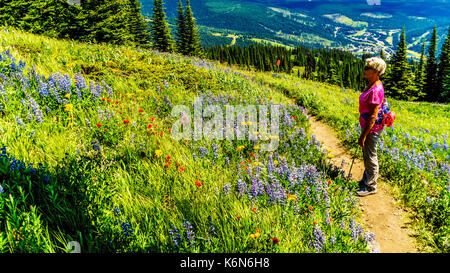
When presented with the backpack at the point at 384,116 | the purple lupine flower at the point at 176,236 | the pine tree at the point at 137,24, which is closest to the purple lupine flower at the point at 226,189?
the purple lupine flower at the point at 176,236

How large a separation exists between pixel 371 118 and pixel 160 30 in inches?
1780

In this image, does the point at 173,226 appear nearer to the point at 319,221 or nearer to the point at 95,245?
the point at 95,245

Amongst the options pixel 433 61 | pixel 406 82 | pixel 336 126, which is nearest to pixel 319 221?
pixel 336 126

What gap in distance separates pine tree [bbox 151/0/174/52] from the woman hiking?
41.5 m

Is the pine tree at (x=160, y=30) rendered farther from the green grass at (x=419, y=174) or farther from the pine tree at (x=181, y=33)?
the green grass at (x=419, y=174)

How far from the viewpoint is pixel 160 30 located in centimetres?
4188

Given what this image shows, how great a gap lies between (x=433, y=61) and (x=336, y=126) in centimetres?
7371

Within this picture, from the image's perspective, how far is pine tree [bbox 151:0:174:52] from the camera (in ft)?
132

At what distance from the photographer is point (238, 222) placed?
2.84 metres

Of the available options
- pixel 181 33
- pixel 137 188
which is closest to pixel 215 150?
pixel 137 188

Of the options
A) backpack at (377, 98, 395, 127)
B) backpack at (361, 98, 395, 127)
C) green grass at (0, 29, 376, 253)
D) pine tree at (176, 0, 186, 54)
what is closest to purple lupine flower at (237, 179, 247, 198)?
green grass at (0, 29, 376, 253)

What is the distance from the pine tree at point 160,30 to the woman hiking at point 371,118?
1635 inches
